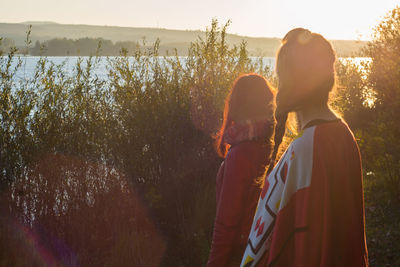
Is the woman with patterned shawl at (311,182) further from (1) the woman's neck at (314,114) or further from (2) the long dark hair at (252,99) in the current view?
(2) the long dark hair at (252,99)

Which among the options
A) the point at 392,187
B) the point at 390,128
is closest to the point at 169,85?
the point at 392,187

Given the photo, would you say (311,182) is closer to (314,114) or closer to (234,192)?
(314,114)

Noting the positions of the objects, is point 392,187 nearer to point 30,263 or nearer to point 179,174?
point 179,174

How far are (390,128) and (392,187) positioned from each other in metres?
1.82

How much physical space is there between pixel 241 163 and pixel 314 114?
67cm

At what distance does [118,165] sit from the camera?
19.5 ft

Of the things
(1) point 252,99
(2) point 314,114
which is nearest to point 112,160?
(1) point 252,99

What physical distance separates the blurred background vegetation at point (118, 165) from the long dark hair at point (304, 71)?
397 cm

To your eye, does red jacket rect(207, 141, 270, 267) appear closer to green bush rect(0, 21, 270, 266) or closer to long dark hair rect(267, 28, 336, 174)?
long dark hair rect(267, 28, 336, 174)

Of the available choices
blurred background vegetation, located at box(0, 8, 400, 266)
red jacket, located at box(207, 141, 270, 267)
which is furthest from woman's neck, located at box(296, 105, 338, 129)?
blurred background vegetation, located at box(0, 8, 400, 266)

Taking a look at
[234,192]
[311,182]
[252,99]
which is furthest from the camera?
[252,99]

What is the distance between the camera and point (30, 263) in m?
5.04

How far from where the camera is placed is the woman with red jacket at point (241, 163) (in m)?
2.29

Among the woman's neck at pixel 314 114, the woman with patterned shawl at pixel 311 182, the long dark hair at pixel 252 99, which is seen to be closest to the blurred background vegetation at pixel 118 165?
the long dark hair at pixel 252 99
